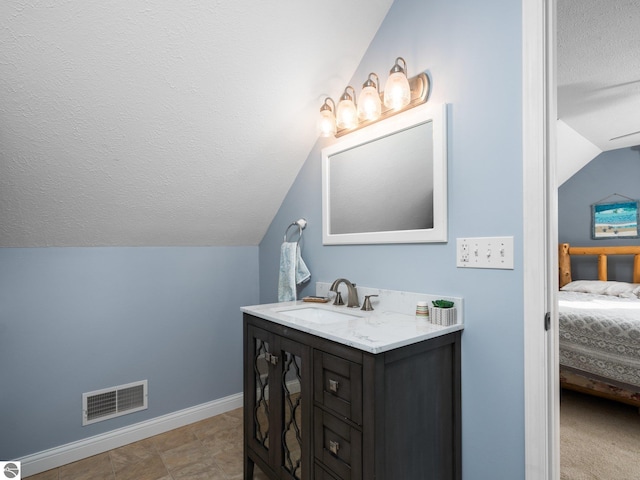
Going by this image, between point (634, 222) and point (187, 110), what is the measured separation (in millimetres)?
4426

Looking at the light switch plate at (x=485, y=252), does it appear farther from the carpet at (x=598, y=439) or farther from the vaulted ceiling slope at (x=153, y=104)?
the carpet at (x=598, y=439)

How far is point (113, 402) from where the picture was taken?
2043 mm

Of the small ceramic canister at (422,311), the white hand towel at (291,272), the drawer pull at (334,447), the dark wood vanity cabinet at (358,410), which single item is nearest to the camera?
the dark wood vanity cabinet at (358,410)

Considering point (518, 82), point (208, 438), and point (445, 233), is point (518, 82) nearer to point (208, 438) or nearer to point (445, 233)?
point (445, 233)

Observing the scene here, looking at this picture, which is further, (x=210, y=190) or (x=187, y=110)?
(x=210, y=190)

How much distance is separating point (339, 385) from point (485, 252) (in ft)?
2.31

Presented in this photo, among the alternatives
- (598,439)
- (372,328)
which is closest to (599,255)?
(598,439)

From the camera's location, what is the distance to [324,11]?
1566mm

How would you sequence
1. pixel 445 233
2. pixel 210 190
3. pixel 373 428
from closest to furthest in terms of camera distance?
pixel 373 428
pixel 445 233
pixel 210 190

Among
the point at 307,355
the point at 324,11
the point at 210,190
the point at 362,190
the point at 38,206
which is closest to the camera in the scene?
the point at 307,355

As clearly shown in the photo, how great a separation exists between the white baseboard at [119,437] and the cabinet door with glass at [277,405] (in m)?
0.81

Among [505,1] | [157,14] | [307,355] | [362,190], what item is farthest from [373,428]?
[157,14]

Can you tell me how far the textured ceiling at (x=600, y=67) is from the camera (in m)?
1.71

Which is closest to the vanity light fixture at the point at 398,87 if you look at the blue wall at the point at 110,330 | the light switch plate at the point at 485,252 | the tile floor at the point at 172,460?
the light switch plate at the point at 485,252
